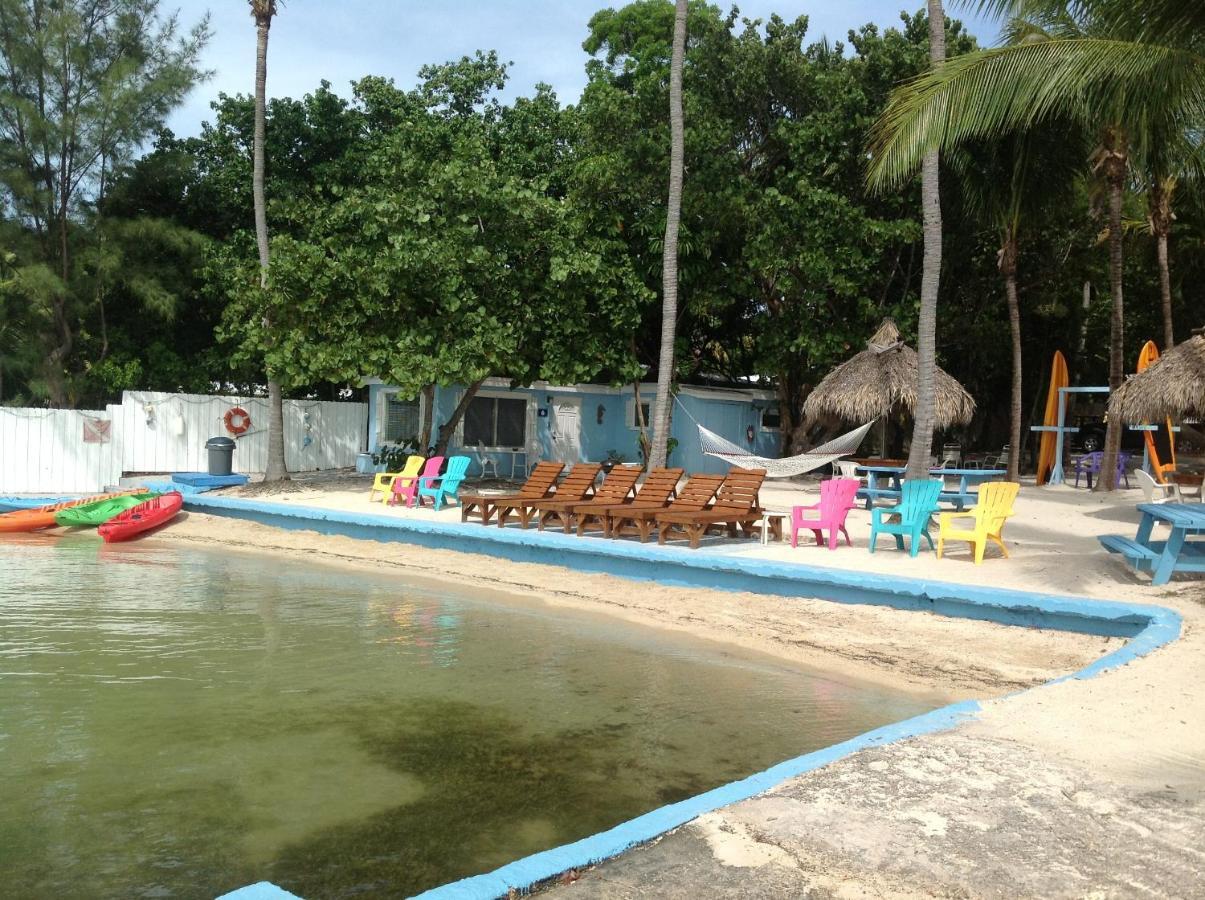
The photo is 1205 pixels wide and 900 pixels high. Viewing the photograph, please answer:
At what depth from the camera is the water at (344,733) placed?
4.61 meters

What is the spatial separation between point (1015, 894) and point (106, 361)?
2372 centimetres

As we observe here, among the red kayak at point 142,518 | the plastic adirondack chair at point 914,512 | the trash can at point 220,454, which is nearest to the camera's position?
the plastic adirondack chair at point 914,512

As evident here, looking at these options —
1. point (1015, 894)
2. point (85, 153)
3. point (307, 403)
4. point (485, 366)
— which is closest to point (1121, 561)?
point (1015, 894)

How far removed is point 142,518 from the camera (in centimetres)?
1489

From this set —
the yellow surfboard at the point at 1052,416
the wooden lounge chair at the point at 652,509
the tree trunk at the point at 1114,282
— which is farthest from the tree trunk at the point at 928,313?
the yellow surfboard at the point at 1052,416

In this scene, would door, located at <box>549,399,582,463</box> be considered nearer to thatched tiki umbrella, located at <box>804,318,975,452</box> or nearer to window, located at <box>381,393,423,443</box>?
window, located at <box>381,393,423,443</box>

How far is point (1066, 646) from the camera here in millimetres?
8062

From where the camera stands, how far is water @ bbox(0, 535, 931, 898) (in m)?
4.61

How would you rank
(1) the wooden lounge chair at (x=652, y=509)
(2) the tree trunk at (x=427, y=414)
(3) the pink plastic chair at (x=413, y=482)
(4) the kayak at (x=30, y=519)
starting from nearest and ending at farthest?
(1) the wooden lounge chair at (x=652, y=509) < (4) the kayak at (x=30, y=519) < (3) the pink plastic chair at (x=413, y=482) < (2) the tree trunk at (x=427, y=414)

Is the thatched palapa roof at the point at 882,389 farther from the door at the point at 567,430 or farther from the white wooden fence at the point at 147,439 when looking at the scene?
the white wooden fence at the point at 147,439

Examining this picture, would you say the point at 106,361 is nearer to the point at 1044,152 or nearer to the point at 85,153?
the point at 85,153

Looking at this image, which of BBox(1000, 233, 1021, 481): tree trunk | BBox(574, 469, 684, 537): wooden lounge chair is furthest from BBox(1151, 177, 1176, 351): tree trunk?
BBox(574, 469, 684, 537): wooden lounge chair

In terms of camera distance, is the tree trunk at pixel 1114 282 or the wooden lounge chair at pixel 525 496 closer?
the wooden lounge chair at pixel 525 496

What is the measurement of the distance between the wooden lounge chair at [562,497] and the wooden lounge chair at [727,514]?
1584 millimetres
